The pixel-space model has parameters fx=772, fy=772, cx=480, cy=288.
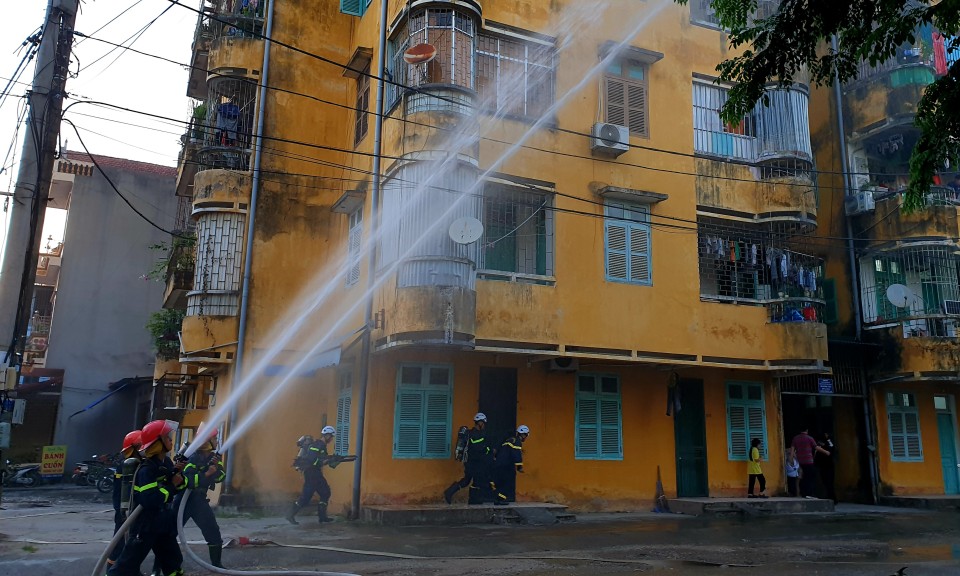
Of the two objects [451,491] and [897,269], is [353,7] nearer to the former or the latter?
[451,491]

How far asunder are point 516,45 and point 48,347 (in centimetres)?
2221

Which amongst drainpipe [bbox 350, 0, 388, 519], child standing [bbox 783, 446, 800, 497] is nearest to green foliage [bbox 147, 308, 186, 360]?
drainpipe [bbox 350, 0, 388, 519]

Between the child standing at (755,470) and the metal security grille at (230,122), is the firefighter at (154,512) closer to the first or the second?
the metal security grille at (230,122)

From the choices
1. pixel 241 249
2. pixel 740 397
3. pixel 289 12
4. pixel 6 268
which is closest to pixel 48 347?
pixel 241 249

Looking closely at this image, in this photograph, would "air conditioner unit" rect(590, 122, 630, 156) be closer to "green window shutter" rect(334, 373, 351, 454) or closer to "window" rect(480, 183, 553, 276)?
"window" rect(480, 183, 553, 276)

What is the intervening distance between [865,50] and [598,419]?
9840mm

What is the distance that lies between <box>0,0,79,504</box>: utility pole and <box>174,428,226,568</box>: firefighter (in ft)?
12.3

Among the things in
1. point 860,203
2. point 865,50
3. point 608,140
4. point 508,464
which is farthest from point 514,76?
point 860,203

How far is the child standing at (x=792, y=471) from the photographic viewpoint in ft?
58.3

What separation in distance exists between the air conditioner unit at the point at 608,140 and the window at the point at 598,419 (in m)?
4.78

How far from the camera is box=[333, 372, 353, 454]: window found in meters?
15.9

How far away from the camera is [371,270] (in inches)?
598

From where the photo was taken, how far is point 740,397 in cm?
1797

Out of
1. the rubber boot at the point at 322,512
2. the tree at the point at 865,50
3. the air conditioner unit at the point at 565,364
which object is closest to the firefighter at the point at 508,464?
the air conditioner unit at the point at 565,364
